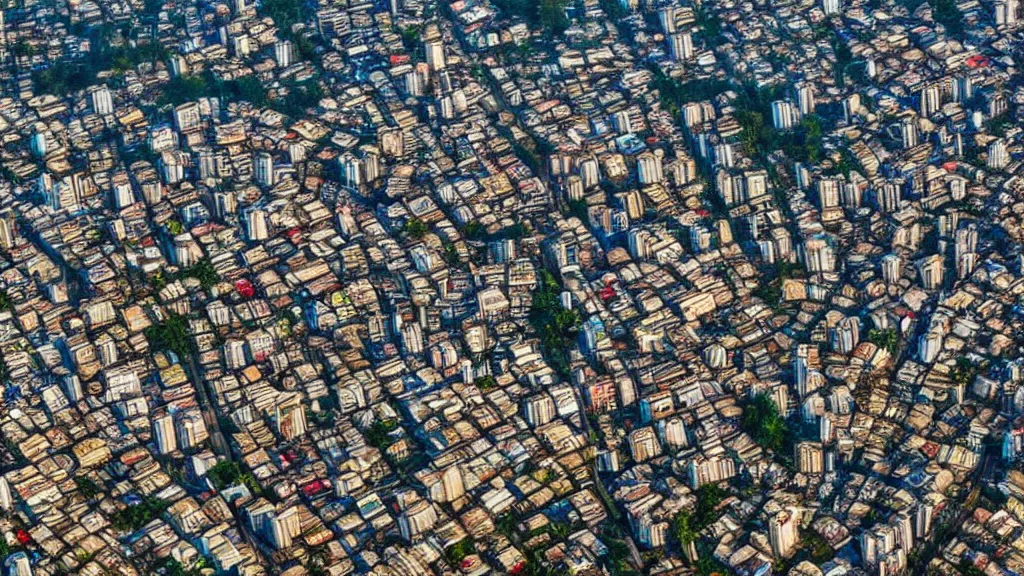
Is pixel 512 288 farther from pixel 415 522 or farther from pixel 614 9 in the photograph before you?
pixel 614 9

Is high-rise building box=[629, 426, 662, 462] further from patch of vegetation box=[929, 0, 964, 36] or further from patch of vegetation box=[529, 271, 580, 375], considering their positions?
patch of vegetation box=[929, 0, 964, 36]

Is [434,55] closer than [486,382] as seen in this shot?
No

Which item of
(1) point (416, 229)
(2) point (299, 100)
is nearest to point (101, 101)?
(2) point (299, 100)

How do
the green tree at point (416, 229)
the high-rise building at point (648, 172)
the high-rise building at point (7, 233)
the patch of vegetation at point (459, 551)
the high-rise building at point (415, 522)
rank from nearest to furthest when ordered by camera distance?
the patch of vegetation at point (459, 551), the high-rise building at point (415, 522), the green tree at point (416, 229), the high-rise building at point (7, 233), the high-rise building at point (648, 172)

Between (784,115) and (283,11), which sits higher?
(283,11)

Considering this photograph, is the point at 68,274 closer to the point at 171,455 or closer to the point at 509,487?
the point at 171,455

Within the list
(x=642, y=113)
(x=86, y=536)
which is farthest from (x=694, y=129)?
(x=86, y=536)

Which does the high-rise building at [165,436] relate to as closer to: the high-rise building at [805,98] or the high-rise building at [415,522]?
the high-rise building at [415,522]

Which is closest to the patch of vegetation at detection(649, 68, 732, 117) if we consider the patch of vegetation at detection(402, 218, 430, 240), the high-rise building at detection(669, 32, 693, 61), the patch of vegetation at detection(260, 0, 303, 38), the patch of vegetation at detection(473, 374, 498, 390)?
the high-rise building at detection(669, 32, 693, 61)

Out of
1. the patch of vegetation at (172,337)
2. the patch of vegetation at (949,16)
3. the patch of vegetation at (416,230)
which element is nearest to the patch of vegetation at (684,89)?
the patch of vegetation at (949,16)
